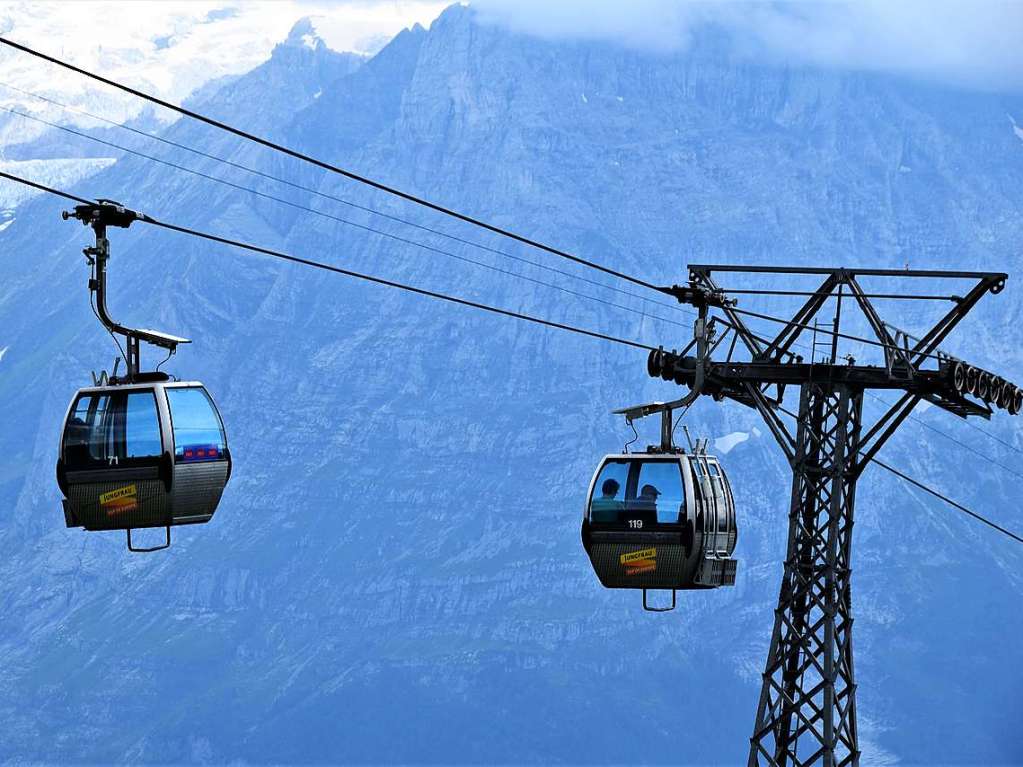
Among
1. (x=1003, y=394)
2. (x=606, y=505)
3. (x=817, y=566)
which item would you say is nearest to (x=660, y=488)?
(x=606, y=505)

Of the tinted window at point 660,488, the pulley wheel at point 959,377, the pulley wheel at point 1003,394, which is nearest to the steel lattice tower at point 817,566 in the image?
the pulley wheel at point 959,377

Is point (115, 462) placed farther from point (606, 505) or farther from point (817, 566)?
point (817, 566)

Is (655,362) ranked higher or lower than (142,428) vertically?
higher

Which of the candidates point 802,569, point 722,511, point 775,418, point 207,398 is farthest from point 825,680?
point 207,398

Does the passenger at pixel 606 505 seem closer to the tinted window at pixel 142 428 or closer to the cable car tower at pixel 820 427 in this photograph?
the cable car tower at pixel 820 427

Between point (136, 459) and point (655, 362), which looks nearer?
point (136, 459)

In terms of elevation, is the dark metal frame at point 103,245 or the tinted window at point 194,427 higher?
the dark metal frame at point 103,245
